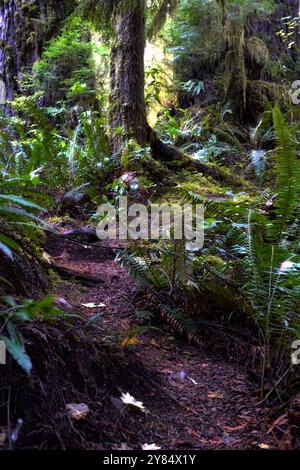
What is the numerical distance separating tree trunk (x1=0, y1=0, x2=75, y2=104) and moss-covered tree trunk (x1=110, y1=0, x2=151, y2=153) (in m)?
2.60

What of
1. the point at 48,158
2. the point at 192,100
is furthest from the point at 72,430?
the point at 192,100

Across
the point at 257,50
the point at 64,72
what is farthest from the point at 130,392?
the point at 257,50

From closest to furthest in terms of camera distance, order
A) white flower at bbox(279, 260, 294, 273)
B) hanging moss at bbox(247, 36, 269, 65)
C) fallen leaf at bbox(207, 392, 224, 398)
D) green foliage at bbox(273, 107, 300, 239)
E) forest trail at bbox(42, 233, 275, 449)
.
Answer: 1. forest trail at bbox(42, 233, 275, 449)
2. fallen leaf at bbox(207, 392, 224, 398)
3. white flower at bbox(279, 260, 294, 273)
4. green foliage at bbox(273, 107, 300, 239)
5. hanging moss at bbox(247, 36, 269, 65)

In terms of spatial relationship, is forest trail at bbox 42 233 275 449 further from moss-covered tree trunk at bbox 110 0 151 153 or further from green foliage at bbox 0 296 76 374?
moss-covered tree trunk at bbox 110 0 151 153

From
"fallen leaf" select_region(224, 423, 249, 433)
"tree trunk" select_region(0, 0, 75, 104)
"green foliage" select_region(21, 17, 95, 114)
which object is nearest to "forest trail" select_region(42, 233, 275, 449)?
"fallen leaf" select_region(224, 423, 249, 433)

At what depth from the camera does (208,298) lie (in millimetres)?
2670

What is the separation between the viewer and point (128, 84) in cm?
538

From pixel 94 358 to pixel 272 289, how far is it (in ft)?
3.69

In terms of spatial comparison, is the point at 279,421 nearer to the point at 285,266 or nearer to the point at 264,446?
the point at 264,446

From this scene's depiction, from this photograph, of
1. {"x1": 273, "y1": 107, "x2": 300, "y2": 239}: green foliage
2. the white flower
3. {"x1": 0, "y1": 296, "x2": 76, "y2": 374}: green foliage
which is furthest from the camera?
{"x1": 273, "y1": 107, "x2": 300, "y2": 239}: green foliage

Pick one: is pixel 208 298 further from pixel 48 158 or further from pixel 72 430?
pixel 48 158

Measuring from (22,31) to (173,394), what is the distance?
7.21 meters

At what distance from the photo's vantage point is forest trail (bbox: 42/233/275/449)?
1.68 m
